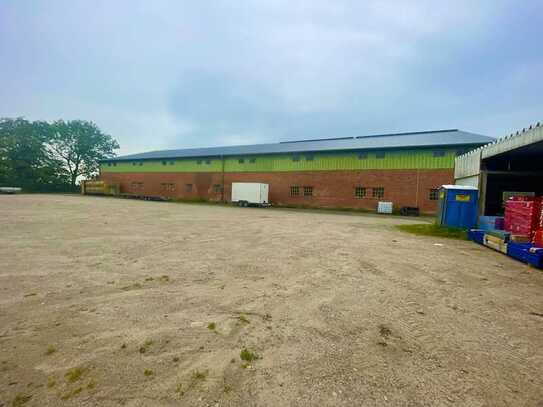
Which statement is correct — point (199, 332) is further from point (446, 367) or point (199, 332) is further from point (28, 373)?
point (446, 367)

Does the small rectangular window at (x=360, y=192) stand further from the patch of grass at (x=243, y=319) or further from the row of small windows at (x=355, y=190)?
the patch of grass at (x=243, y=319)

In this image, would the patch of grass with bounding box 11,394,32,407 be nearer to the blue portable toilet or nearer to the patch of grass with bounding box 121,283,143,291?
the patch of grass with bounding box 121,283,143,291

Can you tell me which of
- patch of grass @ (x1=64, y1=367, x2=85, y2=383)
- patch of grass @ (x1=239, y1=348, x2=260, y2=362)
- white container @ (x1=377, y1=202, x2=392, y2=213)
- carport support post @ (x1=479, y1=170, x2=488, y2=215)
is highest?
carport support post @ (x1=479, y1=170, x2=488, y2=215)

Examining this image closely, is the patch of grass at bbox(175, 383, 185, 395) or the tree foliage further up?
the tree foliage

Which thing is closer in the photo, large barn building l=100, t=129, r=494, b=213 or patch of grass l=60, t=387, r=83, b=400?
patch of grass l=60, t=387, r=83, b=400

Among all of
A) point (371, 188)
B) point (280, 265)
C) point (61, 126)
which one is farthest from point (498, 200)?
point (61, 126)

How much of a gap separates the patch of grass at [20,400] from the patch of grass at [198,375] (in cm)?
134

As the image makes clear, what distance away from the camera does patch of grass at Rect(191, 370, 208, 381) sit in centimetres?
234

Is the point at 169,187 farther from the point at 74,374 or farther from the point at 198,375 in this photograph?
the point at 198,375

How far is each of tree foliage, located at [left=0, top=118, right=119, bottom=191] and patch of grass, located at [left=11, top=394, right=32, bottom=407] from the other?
6857cm

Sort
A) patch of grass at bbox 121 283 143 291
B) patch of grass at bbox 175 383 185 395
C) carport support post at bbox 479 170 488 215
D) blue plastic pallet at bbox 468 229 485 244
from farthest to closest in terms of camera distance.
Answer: carport support post at bbox 479 170 488 215 → blue plastic pallet at bbox 468 229 485 244 → patch of grass at bbox 121 283 143 291 → patch of grass at bbox 175 383 185 395

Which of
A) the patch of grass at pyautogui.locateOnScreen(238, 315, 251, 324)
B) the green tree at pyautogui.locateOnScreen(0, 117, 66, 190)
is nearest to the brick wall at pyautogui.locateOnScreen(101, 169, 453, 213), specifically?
the patch of grass at pyautogui.locateOnScreen(238, 315, 251, 324)

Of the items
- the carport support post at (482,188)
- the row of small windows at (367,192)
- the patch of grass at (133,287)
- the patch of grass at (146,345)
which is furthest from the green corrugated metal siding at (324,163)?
the patch of grass at (146,345)

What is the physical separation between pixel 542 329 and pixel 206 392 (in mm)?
4692
